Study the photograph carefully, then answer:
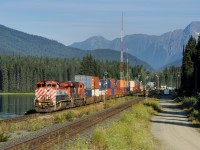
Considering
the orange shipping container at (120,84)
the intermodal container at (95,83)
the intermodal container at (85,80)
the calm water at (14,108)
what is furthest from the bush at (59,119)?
the orange shipping container at (120,84)

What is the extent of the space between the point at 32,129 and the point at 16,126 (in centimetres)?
156

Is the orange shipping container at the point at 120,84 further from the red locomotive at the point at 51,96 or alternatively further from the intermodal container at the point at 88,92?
the red locomotive at the point at 51,96

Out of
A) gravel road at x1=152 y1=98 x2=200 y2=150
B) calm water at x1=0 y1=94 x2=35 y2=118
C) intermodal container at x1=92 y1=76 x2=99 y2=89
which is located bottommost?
calm water at x1=0 y1=94 x2=35 y2=118

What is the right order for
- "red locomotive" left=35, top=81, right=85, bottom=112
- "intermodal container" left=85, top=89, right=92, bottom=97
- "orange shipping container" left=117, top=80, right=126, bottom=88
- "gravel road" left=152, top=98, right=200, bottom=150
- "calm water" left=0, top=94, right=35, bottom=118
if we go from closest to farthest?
"gravel road" left=152, top=98, right=200, bottom=150
"red locomotive" left=35, top=81, right=85, bottom=112
"intermodal container" left=85, top=89, right=92, bottom=97
"calm water" left=0, top=94, right=35, bottom=118
"orange shipping container" left=117, top=80, right=126, bottom=88

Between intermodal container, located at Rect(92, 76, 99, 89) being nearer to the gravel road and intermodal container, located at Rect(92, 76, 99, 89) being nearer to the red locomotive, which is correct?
the red locomotive

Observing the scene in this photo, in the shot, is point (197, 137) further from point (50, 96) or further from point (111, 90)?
point (111, 90)

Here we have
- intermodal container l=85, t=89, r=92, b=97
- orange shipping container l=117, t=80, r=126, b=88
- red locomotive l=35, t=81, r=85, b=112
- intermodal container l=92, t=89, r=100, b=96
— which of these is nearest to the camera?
red locomotive l=35, t=81, r=85, b=112

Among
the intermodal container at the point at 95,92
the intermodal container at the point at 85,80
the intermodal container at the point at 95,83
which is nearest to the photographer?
the intermodal container at the point at 85,80

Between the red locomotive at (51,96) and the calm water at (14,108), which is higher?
the red locomotive at (51,96)

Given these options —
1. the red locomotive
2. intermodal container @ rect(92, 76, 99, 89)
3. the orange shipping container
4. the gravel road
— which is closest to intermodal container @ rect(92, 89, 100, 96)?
intermodal container @ rect(92, 76, 99, 89)

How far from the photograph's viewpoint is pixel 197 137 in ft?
101

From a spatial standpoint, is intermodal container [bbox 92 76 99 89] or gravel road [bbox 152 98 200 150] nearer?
gravel road [bbox 152 98 200 150]

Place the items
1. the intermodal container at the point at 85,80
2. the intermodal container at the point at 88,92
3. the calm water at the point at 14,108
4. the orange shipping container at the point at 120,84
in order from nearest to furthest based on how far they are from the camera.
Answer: the intermodal container at the point at 88,92
the intermodal container at the point at 85,80
the calm water at the point at 14,108
the orange shipping container at the point at 120,84

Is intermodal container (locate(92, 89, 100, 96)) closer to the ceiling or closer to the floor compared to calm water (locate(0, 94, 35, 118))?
closer to the ceiling
